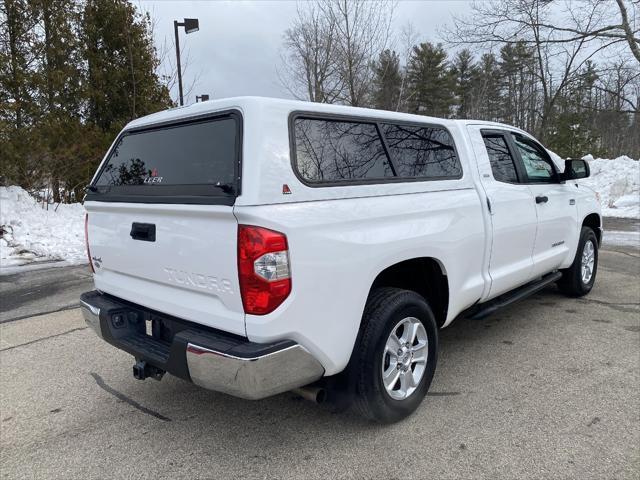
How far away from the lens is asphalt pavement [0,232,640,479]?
2568 mm

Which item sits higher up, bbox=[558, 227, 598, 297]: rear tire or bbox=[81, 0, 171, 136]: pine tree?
bbox=[81, 0, 171, 136]: pine tree

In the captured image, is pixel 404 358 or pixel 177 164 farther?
pixel 404 358

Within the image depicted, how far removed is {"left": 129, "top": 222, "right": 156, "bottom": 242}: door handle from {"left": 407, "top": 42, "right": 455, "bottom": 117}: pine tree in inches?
1442

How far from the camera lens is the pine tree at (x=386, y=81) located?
1869 cm

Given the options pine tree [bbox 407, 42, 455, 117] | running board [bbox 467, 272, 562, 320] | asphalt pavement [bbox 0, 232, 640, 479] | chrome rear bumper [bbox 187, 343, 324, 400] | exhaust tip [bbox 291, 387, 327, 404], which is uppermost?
pine tree [bbox 407, 42, 455, 117]

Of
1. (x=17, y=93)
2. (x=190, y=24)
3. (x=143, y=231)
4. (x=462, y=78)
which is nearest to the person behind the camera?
(x=143, y=231)

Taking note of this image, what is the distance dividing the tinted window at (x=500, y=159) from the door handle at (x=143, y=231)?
8.92 feet

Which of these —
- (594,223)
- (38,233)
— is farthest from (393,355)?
(38,233)

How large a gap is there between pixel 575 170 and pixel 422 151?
2.39m

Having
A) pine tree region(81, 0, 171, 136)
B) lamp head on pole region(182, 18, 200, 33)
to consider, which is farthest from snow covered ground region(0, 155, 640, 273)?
lamp head on pole region(182, 18, 200, 33)

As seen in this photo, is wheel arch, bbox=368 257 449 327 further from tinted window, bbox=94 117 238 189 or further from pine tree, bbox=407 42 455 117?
pine tree, bbox=407 42 455 117

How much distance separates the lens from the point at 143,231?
2.72 m

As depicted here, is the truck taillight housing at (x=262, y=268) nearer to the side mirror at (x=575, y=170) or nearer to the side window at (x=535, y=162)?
the side window at (x=535, y=162)

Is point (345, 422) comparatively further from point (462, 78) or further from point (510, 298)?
point (462, 78)
